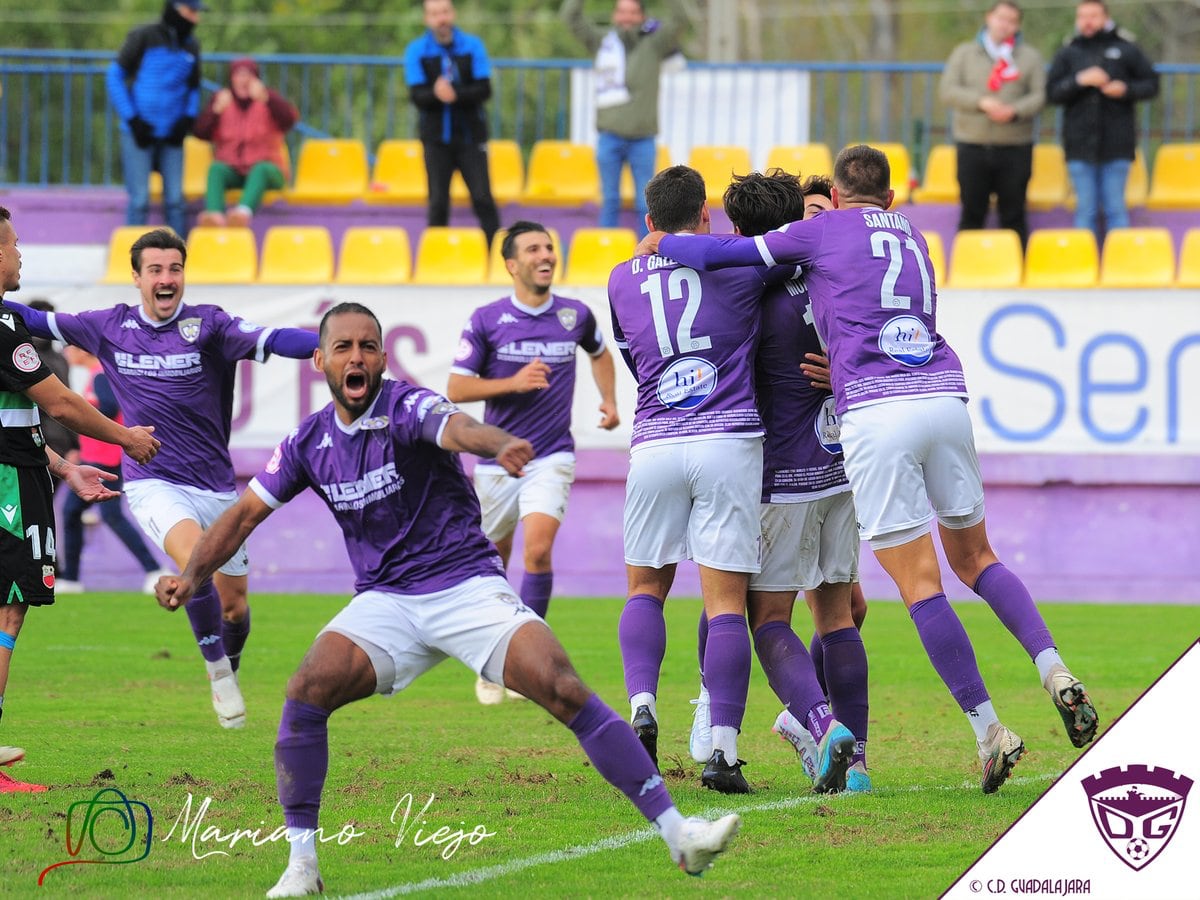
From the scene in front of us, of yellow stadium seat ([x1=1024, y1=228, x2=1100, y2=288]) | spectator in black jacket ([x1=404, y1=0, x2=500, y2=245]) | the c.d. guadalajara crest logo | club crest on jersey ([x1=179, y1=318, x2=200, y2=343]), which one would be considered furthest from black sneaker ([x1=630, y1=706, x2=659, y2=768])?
spectator in black jacket ([x1=404, y1=0, x2=500, y2=245])

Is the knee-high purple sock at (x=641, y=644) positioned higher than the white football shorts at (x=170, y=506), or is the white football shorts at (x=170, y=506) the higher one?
the white football shorts at (x=170, y=506)

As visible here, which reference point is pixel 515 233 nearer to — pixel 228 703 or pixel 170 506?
pixel 170 506

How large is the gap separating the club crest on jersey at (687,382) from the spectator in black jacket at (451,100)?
963 cm

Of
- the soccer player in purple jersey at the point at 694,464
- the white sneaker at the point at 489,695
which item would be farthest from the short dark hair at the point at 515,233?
the soccer player in purple jersey at the point at 694,464

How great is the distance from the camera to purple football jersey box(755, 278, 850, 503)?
6859 millimetres

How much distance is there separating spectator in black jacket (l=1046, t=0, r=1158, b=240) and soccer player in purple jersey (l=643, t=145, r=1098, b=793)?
1003 cm

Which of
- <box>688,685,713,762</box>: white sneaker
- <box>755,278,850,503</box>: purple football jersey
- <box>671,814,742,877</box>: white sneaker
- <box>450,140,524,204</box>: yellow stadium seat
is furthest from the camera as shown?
<box>450,140,524,204</box>: yellow stadium seat

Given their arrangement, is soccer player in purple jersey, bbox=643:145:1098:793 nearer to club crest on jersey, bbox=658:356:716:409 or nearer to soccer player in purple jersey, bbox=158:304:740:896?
club crest on jersey, bbox=658:356:716:409

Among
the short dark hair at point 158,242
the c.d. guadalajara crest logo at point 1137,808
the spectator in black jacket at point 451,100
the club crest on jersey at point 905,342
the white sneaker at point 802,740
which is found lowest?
the white sneaker at point 802,740

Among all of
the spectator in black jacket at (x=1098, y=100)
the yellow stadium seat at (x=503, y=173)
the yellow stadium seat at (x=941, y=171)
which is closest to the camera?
the spectator in black jacket at (x=1098, y=100)

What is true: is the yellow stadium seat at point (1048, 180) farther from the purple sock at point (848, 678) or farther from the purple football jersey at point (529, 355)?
the purple sock at point (848, 678)

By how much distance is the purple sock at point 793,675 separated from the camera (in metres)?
6.41

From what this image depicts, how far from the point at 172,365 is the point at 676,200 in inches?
115

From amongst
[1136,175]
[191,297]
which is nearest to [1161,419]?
[1136,175]
